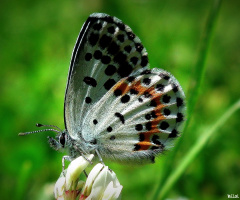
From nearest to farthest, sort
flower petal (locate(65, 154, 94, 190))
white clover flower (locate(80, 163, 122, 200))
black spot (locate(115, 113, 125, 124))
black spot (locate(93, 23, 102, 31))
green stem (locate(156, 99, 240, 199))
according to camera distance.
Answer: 1. white clover flower (locate(80, 163, 122, 200))
2. flower petal (locate(65, 154, 94, 190))
3. black spot (locate(93, 23, 102, 31))
4. black spot (locate(115, 113, 125, 124))
5. green stem (locate(156, 99, 240, 199))

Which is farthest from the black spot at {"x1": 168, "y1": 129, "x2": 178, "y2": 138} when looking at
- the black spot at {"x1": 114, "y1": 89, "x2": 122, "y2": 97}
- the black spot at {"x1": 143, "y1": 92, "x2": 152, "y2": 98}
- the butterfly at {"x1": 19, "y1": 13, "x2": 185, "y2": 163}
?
the black spot at {"x1": 114, "y1": 89, "x2": 122, "y2": 97}

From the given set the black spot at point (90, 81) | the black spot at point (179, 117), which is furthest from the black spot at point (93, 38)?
the black spot at point (179, 117)

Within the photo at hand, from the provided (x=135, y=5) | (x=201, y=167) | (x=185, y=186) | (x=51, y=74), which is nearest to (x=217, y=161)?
(x=201, y=167)

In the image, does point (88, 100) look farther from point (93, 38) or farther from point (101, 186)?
point (101, 186)

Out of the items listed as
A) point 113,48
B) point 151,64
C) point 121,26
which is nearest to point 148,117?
point 113,48

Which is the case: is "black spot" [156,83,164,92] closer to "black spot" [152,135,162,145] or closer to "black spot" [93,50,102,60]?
"black spot" [152,135,162,145]

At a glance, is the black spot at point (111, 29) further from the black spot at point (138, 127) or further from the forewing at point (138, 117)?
the black spot at point (138, 127)
